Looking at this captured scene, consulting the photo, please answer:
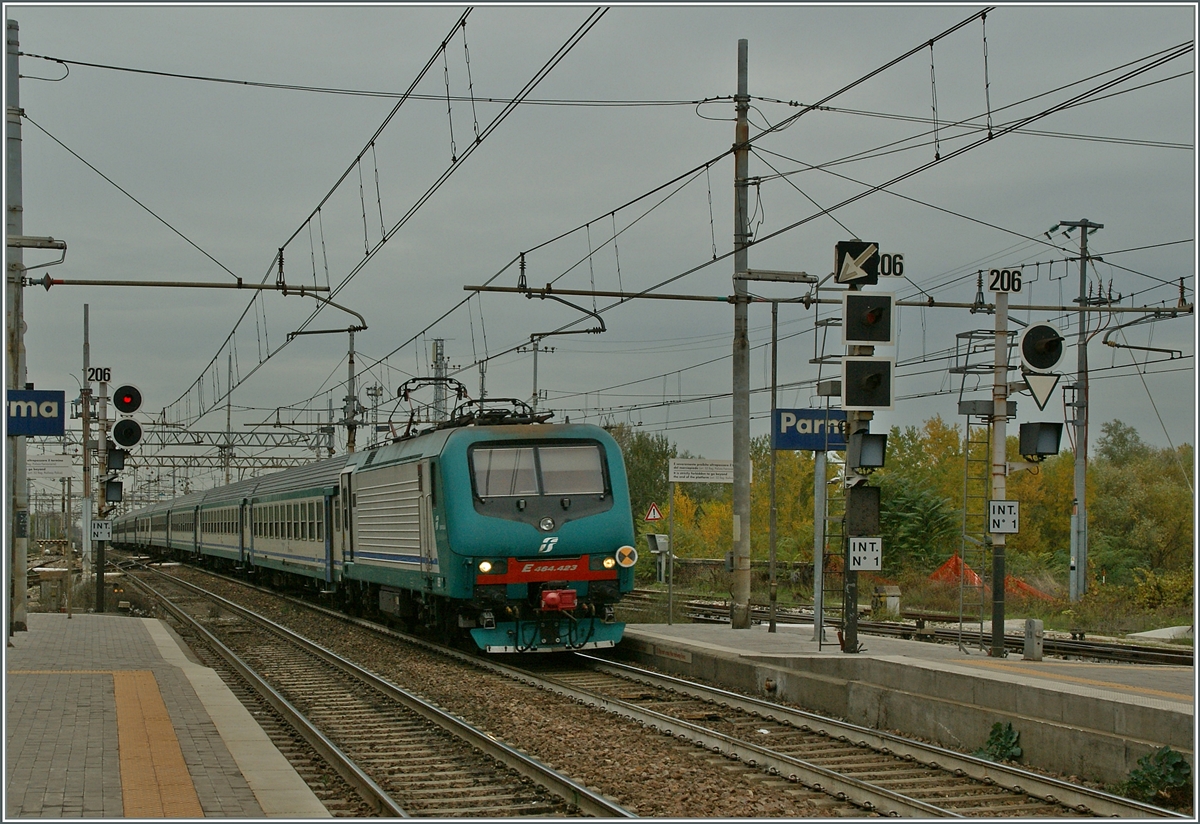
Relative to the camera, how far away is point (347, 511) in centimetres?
2436

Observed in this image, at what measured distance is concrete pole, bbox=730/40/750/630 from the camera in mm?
19266

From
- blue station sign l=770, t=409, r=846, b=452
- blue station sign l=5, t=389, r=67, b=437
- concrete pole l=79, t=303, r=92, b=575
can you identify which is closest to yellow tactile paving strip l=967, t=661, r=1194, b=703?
blue station sign l=770, t=409, r=846, b=452

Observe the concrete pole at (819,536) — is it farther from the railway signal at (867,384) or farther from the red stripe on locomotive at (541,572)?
the railway signal at (867,384)

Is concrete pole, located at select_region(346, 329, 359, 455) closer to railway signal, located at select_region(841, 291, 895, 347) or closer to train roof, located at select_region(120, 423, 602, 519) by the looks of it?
train roof, located at select_region(120, 423, 602, 519)

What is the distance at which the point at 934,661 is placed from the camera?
13.9 metres

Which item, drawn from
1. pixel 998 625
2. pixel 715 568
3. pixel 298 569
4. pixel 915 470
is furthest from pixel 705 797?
pixel 915 470

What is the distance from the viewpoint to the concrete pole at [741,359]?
19.3m

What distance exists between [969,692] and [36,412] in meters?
11.1

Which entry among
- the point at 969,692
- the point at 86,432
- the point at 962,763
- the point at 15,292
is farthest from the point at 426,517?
the point at 86,432

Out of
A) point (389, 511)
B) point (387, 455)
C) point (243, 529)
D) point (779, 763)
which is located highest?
point (387, 455)

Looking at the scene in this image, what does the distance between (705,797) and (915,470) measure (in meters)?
38.1

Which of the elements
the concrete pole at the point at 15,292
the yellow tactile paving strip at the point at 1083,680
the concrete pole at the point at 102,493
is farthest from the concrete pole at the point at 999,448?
the concrete pole at the point at 102,493

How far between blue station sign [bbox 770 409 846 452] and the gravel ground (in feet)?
16.9

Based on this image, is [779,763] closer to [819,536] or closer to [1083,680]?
[1083,680]
